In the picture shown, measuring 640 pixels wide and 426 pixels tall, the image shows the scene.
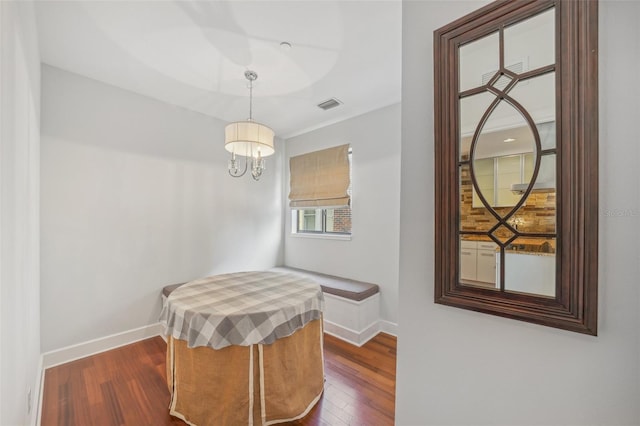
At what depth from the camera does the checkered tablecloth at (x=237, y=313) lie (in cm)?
148

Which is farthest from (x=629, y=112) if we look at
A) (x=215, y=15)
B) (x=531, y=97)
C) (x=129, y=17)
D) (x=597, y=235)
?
(x=129, y=17)

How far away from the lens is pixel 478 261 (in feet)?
2.85

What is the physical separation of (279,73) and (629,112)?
2329 mm

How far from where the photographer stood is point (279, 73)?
7.78 ft

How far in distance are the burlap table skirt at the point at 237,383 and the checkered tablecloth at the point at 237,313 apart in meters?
0.09

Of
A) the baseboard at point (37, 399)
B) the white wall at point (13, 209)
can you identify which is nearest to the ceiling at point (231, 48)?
the white wall at point (13, 209)

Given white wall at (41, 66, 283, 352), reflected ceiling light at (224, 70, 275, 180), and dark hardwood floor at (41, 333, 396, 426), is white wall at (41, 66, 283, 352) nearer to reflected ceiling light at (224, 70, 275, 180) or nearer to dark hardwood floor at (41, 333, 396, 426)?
dark hardwood floor at (41, 333, 396, 426)

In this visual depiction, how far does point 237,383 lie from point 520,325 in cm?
150

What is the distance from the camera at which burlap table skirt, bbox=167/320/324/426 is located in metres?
1.53

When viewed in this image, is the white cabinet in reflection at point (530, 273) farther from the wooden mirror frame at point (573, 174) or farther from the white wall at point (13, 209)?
the white wall at point (13, 209)

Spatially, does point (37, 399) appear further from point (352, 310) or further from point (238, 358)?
point (352, 310)

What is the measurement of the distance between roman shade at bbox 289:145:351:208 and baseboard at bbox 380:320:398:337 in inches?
59.9

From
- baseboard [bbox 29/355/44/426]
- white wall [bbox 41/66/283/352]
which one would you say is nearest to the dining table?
baseboard [bbox 29/355/44/426]

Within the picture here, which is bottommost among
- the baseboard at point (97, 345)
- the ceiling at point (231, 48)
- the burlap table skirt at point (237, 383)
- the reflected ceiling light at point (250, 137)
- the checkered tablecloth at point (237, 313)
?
the baseboard at point (97, 345)
